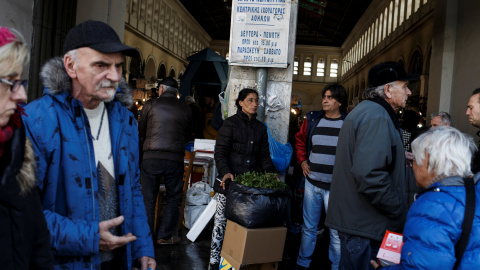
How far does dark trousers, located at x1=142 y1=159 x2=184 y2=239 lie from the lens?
209 inches

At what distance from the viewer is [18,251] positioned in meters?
1.20

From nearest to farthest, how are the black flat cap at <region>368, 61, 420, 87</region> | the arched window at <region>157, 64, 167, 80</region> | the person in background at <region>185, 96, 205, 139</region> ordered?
1. the black flat cap at <region>368, 61, 420, 87</region>
2. the person in background at <region>185, 96, 205, 139</region>
3. the arched window at <region>157, 64, 167, 80</region>

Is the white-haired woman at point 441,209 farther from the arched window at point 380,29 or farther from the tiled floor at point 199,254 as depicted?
the arched window at point 380,29

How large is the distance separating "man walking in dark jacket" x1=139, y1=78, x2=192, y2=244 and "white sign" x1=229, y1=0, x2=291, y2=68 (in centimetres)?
102

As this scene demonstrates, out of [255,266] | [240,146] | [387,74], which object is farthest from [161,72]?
[387,74]

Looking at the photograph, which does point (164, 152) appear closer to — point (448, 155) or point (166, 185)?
point (166, 185)

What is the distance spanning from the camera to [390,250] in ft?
7.67

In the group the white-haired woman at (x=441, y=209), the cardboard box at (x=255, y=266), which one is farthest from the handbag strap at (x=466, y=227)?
the cardboard box at (x=255, y=266)

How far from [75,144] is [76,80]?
1.00 feet

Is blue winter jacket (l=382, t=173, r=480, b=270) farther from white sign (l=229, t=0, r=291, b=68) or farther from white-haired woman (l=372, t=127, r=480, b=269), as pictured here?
white sign (l=229, t=0, r=291, b=68)

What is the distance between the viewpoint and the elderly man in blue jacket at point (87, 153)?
1668mm

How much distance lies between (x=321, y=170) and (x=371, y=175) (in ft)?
6.07

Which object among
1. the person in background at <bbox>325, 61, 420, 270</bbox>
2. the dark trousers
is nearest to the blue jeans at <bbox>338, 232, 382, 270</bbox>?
the person in background at <bbox>325, 61, 420, 270</bbox>

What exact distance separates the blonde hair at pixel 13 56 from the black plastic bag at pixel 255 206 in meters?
2.74
